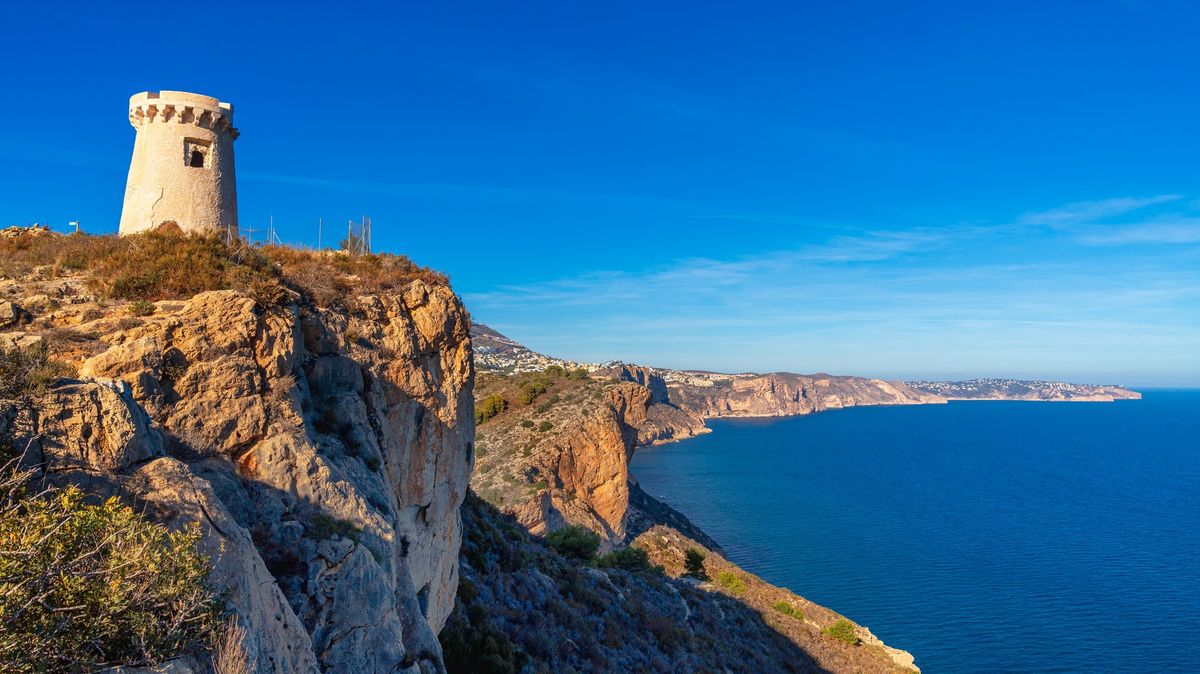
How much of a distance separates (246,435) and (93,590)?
148 inches

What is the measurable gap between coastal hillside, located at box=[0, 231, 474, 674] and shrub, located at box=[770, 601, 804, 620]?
25.3m

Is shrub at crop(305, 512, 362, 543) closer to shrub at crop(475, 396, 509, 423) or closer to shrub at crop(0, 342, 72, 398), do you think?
shrub at crop(0, 342, 72, 398)

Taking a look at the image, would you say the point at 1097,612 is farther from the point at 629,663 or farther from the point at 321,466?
the point at 321,466

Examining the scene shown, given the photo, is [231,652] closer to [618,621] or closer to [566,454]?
[618,621]

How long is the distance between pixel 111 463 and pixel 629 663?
16.9 meters

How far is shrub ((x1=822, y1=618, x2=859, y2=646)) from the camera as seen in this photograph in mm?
32250

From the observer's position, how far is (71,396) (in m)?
6.51

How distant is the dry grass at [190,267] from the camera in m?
10.4

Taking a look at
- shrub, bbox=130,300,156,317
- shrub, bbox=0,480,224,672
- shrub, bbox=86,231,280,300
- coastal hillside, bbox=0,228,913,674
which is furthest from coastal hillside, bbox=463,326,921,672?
shrub, bbox=0,480,224,672

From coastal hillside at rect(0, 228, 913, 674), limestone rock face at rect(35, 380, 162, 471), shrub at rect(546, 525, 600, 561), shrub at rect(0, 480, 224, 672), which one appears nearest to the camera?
shrub at rect(0, 480, 224, 672)

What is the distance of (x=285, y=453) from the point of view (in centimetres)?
868

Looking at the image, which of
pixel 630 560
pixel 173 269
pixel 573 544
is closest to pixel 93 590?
pixel 173 269

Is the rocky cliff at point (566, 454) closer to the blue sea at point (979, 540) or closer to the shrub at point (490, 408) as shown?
the shrub at point (490, 408)

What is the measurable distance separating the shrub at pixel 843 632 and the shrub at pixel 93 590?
32747 millimetres
